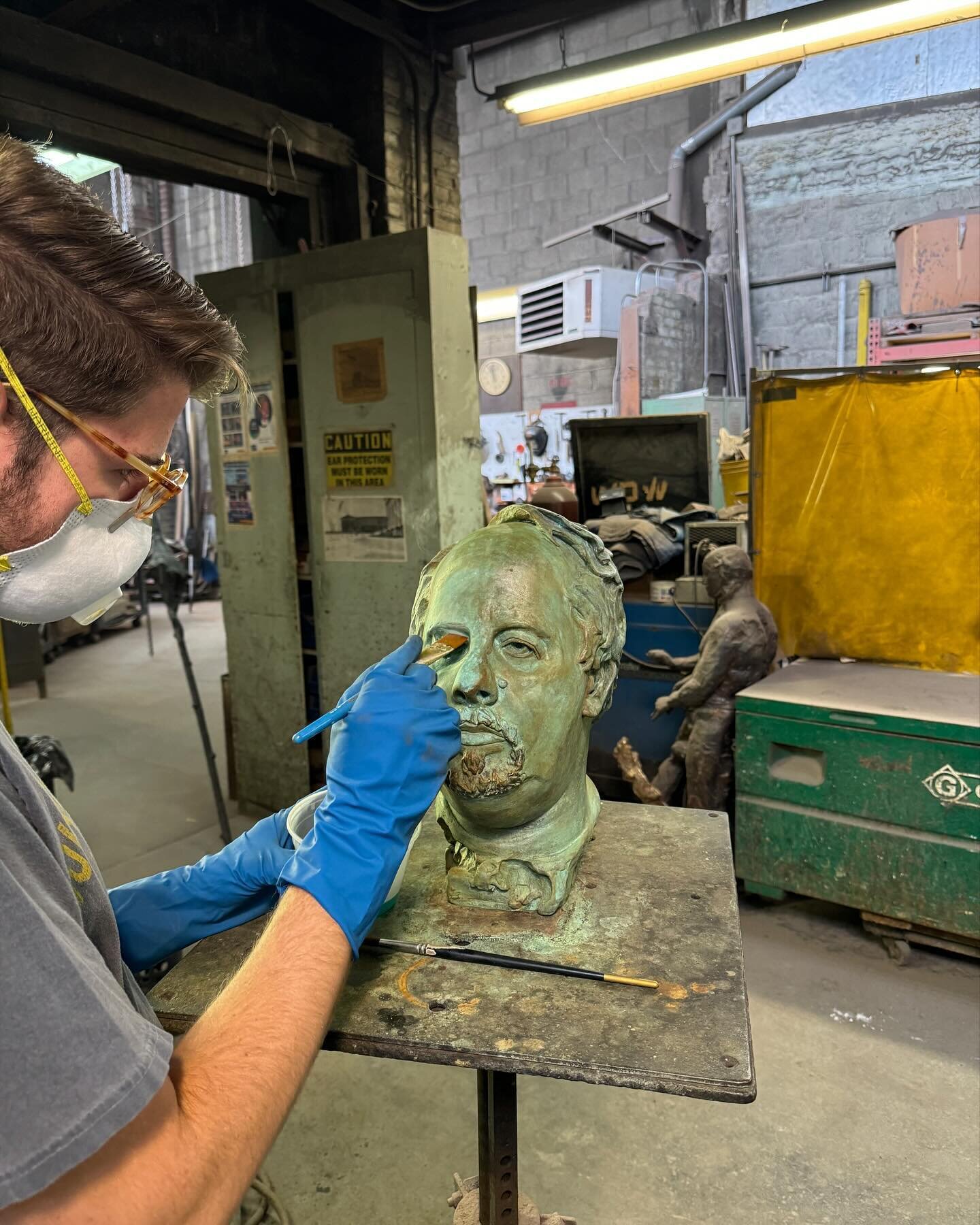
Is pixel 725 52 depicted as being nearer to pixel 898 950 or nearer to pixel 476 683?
pixel 476 683

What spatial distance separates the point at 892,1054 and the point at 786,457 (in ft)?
8.27

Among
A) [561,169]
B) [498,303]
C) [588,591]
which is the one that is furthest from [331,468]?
[561,169]

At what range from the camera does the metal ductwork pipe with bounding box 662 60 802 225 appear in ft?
26.7

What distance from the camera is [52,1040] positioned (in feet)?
2.60

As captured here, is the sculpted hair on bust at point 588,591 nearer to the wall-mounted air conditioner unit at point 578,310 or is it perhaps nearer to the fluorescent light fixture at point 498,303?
the wall-mounted air conditioner unit at point 578,310

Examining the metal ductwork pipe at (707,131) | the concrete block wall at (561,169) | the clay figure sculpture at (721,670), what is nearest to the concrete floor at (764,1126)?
the clay figure sculpture at (721,670)

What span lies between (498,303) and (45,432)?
10.5m

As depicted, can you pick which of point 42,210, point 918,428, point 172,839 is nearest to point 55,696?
point 172,839

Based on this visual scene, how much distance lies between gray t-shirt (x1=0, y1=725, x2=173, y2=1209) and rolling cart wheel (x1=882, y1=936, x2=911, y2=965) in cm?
313

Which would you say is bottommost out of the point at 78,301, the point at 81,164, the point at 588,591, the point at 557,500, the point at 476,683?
the point at 476,683

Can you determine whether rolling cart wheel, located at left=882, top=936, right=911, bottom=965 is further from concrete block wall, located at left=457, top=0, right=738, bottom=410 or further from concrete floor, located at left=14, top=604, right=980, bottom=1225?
concrete block wall, located at left=457, top=0, right=738, bottom=410

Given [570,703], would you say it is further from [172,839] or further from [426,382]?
[172,839]

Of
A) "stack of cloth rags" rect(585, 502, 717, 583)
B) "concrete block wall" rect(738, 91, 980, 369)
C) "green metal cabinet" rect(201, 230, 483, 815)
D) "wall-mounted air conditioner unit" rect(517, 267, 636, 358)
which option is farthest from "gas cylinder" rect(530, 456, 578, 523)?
"concrete block wall" rect(738, 91, 980, 369)

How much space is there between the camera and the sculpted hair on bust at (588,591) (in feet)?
6.00
